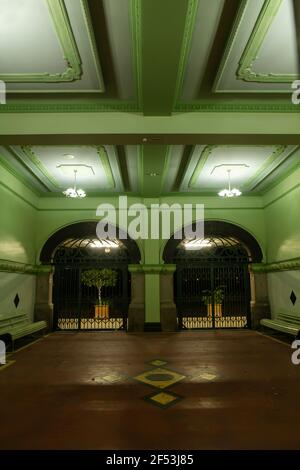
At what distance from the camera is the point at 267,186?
9.68 meters

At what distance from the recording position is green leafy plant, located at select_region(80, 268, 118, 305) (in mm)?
11320

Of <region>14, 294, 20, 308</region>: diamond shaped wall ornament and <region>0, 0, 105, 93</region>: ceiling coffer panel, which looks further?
<region>14, 294, 20, 308</region>: diamond shaped wall ornament

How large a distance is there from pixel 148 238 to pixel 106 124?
18.1 ft

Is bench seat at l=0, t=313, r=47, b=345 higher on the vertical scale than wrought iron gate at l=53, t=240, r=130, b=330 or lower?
lower

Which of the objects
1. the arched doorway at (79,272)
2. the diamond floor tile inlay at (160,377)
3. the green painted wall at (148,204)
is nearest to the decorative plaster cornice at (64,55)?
the green painted wall at (148,204)

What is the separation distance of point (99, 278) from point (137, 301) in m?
1.98

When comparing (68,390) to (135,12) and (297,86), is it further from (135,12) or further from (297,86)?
(297,86)

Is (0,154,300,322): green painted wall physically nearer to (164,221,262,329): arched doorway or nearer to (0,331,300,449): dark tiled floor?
(164,221,262,329): arched doorway

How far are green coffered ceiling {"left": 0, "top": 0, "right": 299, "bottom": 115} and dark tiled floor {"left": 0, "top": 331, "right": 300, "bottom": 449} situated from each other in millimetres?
3908

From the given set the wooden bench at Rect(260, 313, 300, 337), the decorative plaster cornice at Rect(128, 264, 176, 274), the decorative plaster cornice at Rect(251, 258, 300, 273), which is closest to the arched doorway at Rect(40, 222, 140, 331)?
the decorative plaster cornice at Rect(128, 264, 176, 274)

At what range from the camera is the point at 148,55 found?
394 cm
